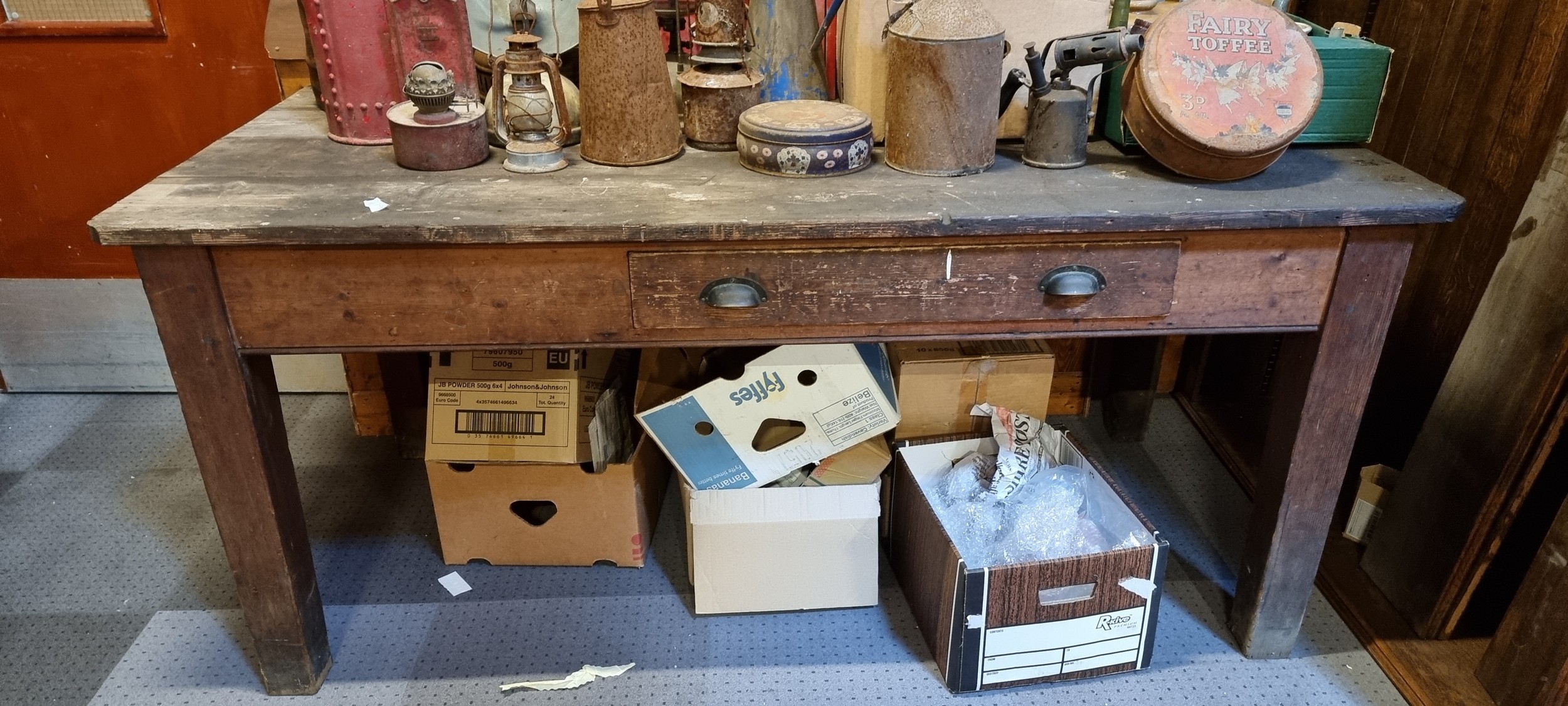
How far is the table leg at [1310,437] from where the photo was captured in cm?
144

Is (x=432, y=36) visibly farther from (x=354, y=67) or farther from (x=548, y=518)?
(x=548, y=518)

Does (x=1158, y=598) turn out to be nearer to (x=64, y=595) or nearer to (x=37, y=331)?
(x=64, y=595)

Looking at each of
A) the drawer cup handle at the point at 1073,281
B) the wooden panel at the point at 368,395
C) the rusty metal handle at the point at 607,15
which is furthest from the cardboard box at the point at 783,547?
the wooden panel at the point at 368,395

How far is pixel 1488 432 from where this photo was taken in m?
1.68

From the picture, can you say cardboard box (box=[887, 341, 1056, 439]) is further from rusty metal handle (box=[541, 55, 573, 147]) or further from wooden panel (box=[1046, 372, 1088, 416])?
rusty metal handle (box=[541, 55, 573, 147])

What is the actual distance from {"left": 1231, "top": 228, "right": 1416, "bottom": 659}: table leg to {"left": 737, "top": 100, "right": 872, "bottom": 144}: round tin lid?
0.70 metres

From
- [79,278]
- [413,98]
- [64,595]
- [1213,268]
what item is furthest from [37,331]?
[1213,268]

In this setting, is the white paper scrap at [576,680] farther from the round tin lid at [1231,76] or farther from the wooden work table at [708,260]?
the round tin lid at [1231,76]

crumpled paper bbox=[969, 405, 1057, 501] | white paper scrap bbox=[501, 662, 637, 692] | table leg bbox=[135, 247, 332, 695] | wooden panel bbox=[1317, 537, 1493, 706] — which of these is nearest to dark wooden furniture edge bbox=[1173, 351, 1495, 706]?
wooden panel bbox=[1317, 537, 1493, 706]

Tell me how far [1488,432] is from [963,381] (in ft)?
2.77

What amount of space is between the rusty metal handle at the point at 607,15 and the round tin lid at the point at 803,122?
0.74 ft

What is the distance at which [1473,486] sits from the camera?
1696 mm

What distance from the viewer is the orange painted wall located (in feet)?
7.03

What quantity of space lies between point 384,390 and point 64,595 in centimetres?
71
